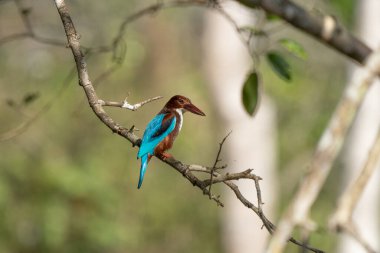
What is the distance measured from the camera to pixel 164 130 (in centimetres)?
265

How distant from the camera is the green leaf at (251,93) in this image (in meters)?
2.94

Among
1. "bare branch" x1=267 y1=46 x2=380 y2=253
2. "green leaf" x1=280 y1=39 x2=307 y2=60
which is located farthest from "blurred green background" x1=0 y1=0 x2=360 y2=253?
"bare branch" x1=267 y1=46 x2=380 y2=253

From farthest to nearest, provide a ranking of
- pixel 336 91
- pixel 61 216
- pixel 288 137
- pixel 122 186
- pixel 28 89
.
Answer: pixel 288 137 → pixel 122 186 → pixel 336 91 → pixel 28 89 → pixel 61 216

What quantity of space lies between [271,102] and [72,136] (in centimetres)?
338

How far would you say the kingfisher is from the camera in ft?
8.29

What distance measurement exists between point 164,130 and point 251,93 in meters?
0.46

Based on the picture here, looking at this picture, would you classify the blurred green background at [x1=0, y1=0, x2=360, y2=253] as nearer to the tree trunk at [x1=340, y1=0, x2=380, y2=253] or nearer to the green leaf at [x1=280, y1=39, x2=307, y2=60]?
the tree trunk at [x1=340, y1=0, x2=380, y2=253]

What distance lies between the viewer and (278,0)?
2.49 metres

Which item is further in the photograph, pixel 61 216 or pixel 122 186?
pixel 122 186

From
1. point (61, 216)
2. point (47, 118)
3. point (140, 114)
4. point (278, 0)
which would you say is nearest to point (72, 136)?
point (47, 118)

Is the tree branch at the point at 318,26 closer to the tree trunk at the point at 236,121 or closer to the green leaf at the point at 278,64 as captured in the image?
the green leaf at the point at 278,64

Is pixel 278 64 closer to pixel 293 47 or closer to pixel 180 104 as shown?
pixel 293 47

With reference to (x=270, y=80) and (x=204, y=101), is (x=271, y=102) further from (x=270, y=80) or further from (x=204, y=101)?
(x=204, y=101)

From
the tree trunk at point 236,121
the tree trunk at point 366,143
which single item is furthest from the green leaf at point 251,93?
the tree trunk at point 236,121
